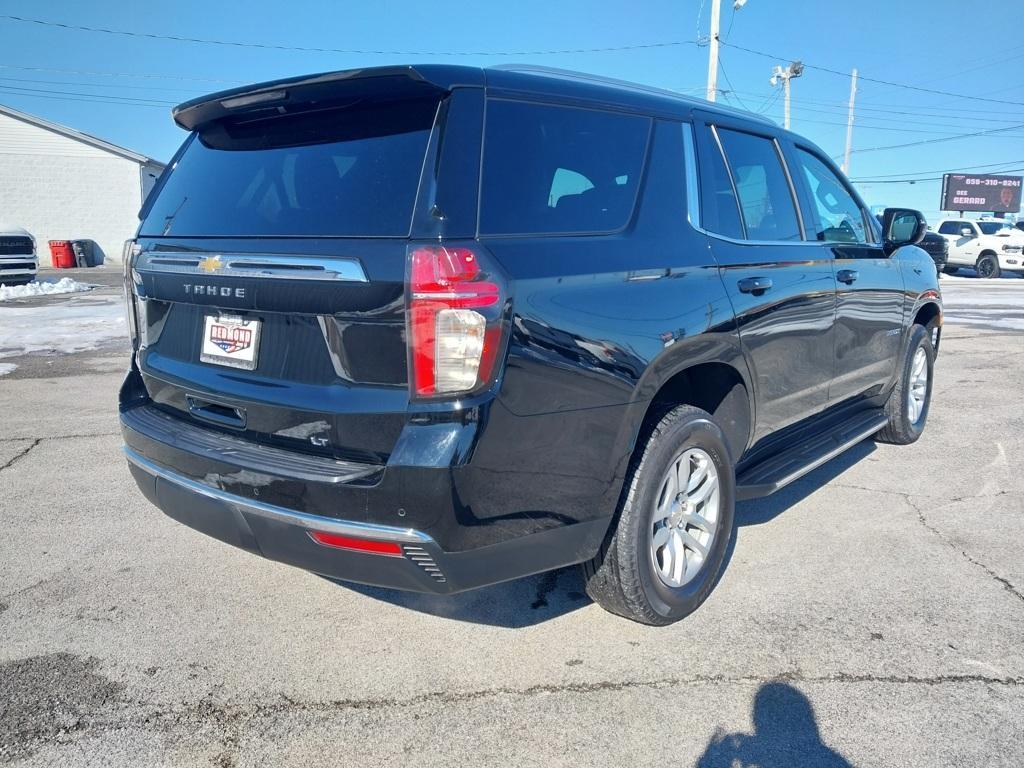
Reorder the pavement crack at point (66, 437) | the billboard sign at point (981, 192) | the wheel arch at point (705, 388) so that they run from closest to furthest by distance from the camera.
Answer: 1. the wheel arch at point (705, 388)
2. the pavement crack at point (66, 437)
3. the billboard sign at point (981, 192)

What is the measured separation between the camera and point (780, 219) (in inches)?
153

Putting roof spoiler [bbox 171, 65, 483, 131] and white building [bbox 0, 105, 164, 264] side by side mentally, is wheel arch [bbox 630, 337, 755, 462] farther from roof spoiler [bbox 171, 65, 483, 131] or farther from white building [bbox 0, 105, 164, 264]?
white building [bbox 0, 105, 164, 264]

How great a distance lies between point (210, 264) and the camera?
8.68 feet

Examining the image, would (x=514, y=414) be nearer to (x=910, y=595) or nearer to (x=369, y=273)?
(x=369, y=273)

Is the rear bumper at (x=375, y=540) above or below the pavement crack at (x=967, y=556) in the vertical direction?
above

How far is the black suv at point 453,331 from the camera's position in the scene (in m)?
2.27

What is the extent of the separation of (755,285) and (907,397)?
2626mm

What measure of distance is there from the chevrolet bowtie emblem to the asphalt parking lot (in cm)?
136

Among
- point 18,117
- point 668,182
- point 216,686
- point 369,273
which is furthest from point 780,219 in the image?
point 18,117

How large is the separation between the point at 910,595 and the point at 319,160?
9.44 feet

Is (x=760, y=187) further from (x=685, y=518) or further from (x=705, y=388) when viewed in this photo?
(x=685, y=518)

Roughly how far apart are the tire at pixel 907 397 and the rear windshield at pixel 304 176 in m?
3.94

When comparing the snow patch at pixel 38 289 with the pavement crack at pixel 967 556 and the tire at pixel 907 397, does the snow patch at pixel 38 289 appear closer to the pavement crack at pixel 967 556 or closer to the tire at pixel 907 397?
the tire at pixel 907 397

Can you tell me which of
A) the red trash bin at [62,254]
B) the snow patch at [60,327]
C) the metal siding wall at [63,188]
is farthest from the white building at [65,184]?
the snow patch at [60,327]
